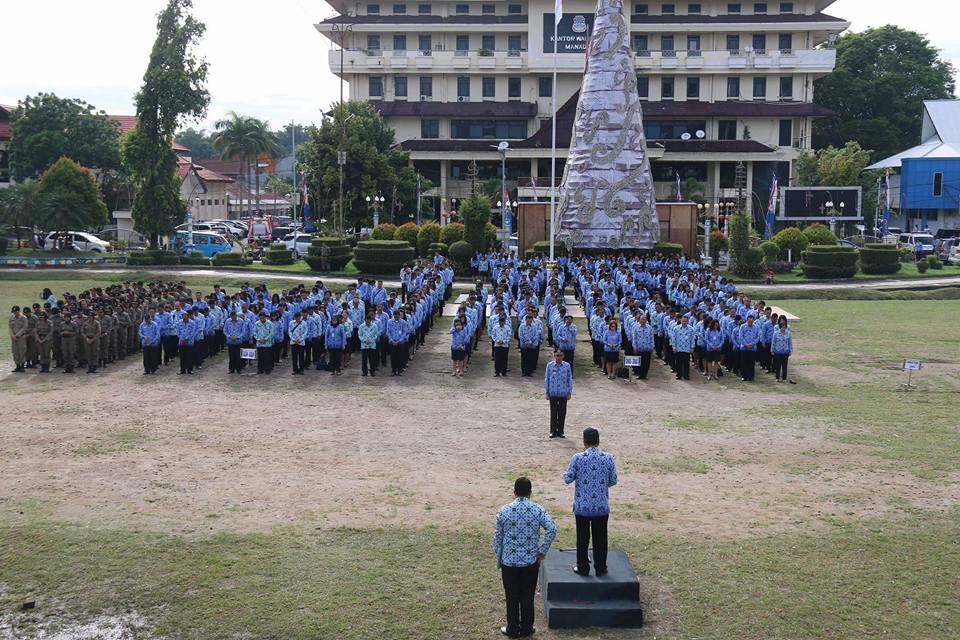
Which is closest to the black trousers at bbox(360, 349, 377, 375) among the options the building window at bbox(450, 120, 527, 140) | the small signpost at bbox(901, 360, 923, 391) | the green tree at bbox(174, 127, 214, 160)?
the small signpost at bbox(901, 360, 923, 391)

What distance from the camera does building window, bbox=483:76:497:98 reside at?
71.2m

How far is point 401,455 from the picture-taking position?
45.4 ft

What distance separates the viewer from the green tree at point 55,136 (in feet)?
196

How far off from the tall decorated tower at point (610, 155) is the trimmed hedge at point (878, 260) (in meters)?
9.53

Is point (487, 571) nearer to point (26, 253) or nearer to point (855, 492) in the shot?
point (855, 492)

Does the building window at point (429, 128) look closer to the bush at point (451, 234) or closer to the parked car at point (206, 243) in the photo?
the parked car at point (206, 243)

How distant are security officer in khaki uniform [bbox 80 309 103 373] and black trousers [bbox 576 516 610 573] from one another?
14608 mm

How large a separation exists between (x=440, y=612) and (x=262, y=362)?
40.3ft

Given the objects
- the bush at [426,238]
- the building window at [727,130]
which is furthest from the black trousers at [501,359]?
the building window at [727,130]

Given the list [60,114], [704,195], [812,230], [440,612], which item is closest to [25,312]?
[440,612]

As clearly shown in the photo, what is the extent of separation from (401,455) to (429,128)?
58.5m

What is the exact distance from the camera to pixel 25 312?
20406 millimetres

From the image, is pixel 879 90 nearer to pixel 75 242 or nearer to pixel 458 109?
pixel 458 109

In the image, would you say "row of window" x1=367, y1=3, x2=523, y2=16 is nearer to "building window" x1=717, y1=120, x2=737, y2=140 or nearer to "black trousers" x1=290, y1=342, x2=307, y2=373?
"building window" x1=717, y1=120, x2=737, y2=140
